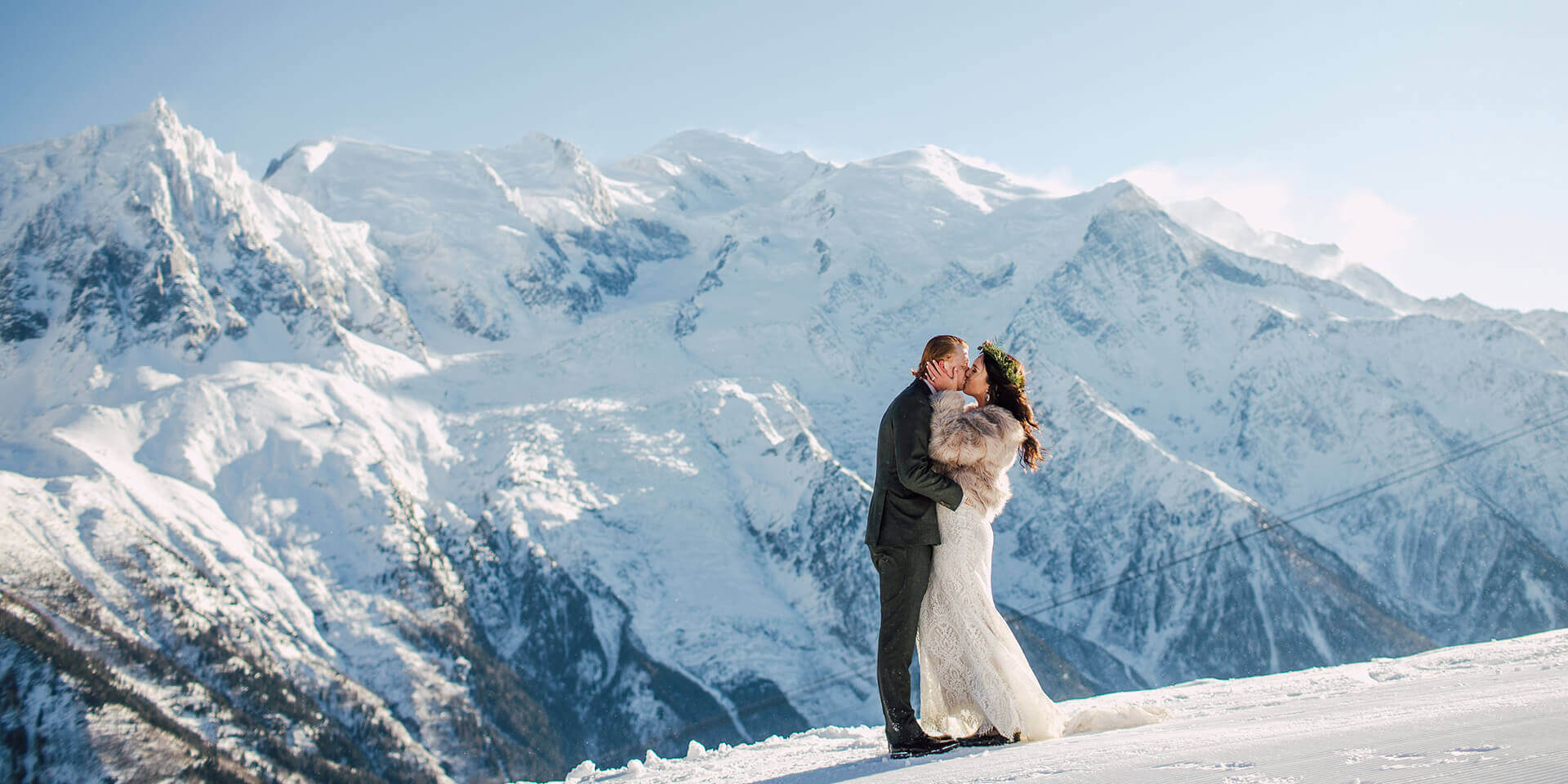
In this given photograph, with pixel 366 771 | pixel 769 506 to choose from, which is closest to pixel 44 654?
pixel 366 771

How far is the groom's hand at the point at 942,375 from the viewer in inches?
366

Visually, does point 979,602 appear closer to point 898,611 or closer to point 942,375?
point 898,611

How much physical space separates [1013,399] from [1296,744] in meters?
3.91

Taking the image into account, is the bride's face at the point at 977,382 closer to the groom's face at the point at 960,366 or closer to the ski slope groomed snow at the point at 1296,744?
the groom's face at the point at 960,366

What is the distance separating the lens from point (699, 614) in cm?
17800

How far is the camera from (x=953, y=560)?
9.37m

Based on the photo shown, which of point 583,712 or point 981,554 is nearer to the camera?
point 981,554

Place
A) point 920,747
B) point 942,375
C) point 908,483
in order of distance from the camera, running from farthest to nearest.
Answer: point 942,375 < point 920,747 < point 908,483

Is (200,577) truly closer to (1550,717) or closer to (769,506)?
(769,506)

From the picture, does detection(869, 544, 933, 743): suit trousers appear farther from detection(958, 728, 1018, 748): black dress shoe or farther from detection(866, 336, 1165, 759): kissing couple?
detection(958, 728, 1018, 748): black dress shoe

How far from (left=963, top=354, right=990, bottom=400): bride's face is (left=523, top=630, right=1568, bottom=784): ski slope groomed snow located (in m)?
2.93

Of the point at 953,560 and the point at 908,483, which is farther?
the point at 953,560

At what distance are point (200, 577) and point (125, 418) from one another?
122ft

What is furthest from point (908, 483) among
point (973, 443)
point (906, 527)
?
Result: point (973, 443)
